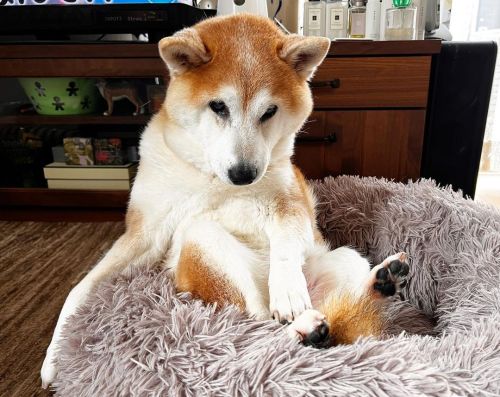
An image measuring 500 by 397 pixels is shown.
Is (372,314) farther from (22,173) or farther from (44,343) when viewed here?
(22,173)

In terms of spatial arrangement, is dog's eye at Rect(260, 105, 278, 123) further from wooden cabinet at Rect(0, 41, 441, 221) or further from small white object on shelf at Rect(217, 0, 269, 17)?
small white object on shelf at Rect(217, 0, 269, 17)

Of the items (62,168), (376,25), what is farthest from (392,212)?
(62,168)

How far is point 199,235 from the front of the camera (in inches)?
31.6

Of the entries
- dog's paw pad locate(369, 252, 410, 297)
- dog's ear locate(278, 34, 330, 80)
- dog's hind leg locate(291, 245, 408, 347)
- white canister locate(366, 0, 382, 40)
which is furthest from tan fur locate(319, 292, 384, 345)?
white canister locate(366, 0, 382, 40)

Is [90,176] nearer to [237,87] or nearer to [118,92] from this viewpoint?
[118,92]

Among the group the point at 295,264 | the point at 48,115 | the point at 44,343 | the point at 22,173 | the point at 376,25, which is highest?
the point at 376,25

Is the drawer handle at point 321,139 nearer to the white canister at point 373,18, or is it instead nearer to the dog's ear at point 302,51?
the white canister at point 373,18

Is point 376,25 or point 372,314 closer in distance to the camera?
point 372,314

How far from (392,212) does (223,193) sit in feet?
1.82

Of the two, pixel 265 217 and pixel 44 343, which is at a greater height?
pixel 265 217

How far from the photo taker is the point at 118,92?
5.48 feet

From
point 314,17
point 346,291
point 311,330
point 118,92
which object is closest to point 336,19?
point 314,17

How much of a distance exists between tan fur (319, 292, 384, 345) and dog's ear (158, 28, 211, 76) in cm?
52

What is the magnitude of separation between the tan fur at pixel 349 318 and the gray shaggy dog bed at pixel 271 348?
0.05m
